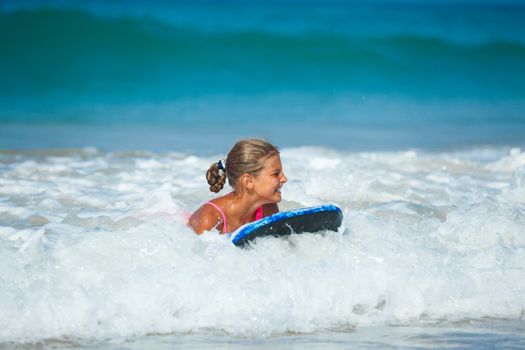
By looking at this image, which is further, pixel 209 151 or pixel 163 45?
pixel 163 45

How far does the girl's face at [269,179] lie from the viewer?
15.0 ft

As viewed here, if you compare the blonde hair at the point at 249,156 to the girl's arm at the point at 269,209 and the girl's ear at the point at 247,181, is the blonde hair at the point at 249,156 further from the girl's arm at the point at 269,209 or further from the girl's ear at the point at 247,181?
the girl's arm at the point at 269,209

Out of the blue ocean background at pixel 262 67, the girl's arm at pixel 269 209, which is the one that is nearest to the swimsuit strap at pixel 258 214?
the girl's arm at pixel 269 209

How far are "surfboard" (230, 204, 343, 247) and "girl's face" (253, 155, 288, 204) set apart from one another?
34cm

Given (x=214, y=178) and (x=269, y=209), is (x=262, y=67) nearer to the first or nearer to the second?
(x=269, y=209)

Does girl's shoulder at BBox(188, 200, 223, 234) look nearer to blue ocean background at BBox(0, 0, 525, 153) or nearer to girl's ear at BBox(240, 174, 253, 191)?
girl's ear at BBox(240, 174, 253, 191)

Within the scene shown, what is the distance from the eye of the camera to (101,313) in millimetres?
3555

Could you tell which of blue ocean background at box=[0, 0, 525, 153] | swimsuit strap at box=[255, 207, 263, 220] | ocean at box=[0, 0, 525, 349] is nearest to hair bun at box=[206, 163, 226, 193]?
swimsuit strap at box=[255, 207, 263, 220]

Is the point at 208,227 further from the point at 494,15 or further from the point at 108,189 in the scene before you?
the point at 494,15

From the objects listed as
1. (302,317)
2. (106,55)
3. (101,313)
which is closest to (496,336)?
(302,317)

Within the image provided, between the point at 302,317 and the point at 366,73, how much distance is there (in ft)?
53.9

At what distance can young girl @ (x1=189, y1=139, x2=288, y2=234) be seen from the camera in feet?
15.0

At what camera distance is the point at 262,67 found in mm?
20297

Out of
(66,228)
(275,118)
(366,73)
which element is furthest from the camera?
(366,73)
